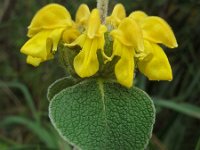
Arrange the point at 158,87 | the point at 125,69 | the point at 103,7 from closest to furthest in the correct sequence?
the point at 125,69, the point at 103,7, the point at 158,87

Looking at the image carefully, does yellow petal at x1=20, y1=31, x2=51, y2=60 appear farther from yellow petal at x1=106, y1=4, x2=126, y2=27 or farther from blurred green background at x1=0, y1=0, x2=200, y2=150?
blurred green background at x1=0, y1=0, x2=200, y2=150

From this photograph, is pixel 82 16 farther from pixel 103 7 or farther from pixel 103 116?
pixel 103 116

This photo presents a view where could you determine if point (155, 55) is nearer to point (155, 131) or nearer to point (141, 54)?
point (141, 54)

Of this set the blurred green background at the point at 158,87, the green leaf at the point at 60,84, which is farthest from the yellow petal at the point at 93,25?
the blurred green background at the point at 158,87

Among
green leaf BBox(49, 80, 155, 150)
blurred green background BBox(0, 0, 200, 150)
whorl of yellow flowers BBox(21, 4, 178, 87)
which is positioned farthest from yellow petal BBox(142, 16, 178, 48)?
blurred green background BBox(0, 0, 200, 150)

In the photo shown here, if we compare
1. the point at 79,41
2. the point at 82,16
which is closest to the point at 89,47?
the point at 79,41

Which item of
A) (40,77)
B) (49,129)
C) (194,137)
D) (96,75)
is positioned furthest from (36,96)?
(96,75)

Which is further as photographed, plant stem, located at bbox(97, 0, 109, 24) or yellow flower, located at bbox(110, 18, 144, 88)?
plant stem, located at bbox(97, 0, 109, 24)
